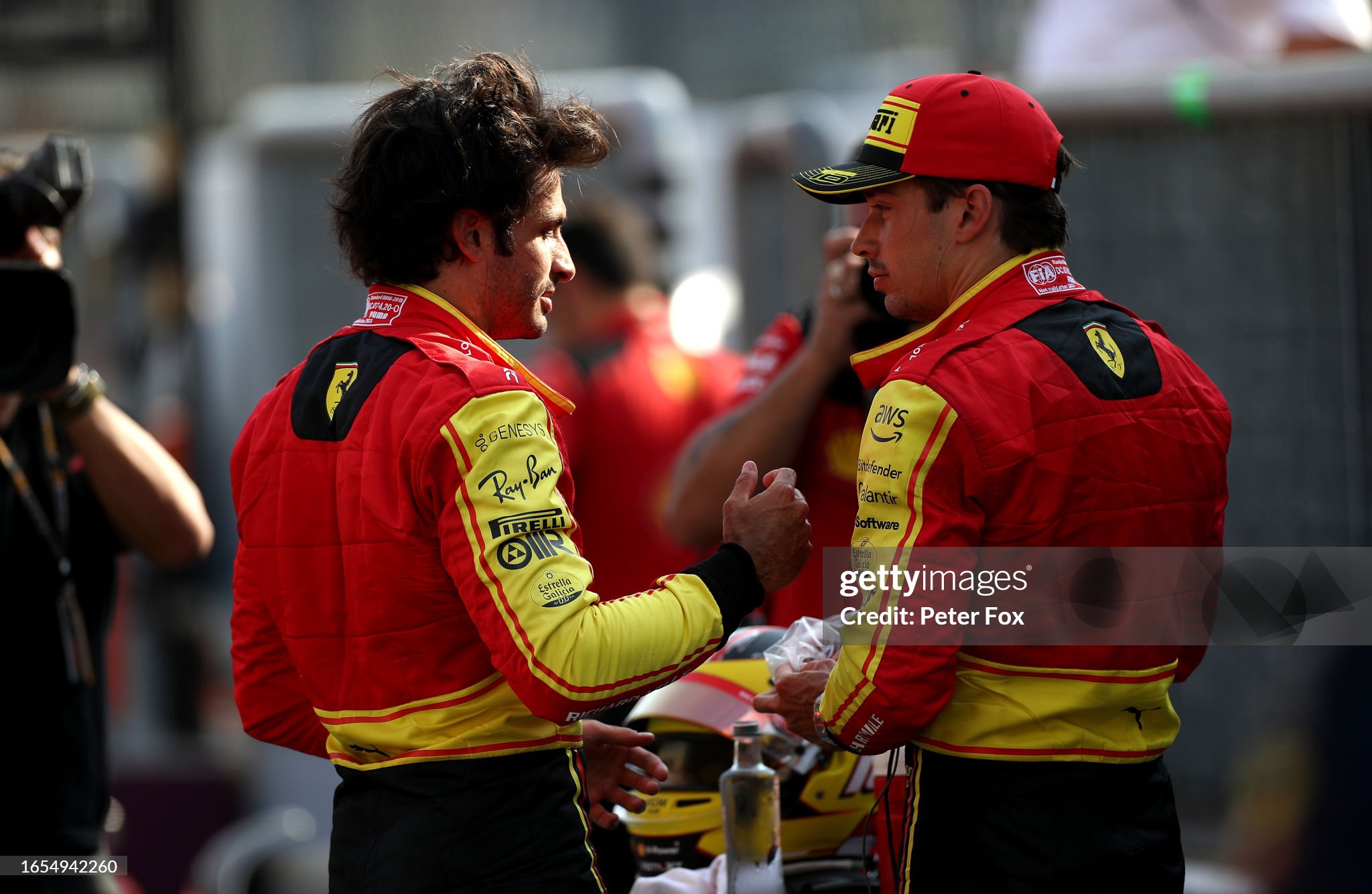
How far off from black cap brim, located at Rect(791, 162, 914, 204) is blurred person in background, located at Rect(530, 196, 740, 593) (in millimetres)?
1844

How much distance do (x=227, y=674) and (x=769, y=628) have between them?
496 centimetres

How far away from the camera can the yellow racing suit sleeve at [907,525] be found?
1.92 m

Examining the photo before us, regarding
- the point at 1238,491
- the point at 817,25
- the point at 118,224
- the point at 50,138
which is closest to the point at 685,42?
the point at 817,25

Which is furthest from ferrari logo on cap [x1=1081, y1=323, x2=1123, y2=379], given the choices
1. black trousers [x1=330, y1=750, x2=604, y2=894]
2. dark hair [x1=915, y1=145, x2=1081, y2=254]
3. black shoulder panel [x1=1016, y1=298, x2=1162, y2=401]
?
black trousers [x1=330, y1=750, x2=604, y2=894]

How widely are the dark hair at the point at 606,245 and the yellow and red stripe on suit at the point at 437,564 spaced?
2.56 metres

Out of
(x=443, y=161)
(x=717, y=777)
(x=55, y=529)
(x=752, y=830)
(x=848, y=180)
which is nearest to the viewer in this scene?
(x=443, y=161)

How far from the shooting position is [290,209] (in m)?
5.83

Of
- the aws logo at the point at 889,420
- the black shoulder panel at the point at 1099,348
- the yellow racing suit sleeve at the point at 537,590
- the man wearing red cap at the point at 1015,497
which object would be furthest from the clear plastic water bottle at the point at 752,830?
the black shoulder panel at the point at 1099,348

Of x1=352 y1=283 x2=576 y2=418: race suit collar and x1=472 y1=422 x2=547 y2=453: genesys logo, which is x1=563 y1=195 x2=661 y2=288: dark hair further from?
x1=472 y1=422 x2=547 y2=453: genesys logo

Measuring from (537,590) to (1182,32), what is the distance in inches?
135

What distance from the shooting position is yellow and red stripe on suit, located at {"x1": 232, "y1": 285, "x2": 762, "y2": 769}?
185cm

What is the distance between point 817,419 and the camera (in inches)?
123

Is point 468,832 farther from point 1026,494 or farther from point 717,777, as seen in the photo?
point 1026,494

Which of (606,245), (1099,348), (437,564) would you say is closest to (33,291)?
(437,564)
